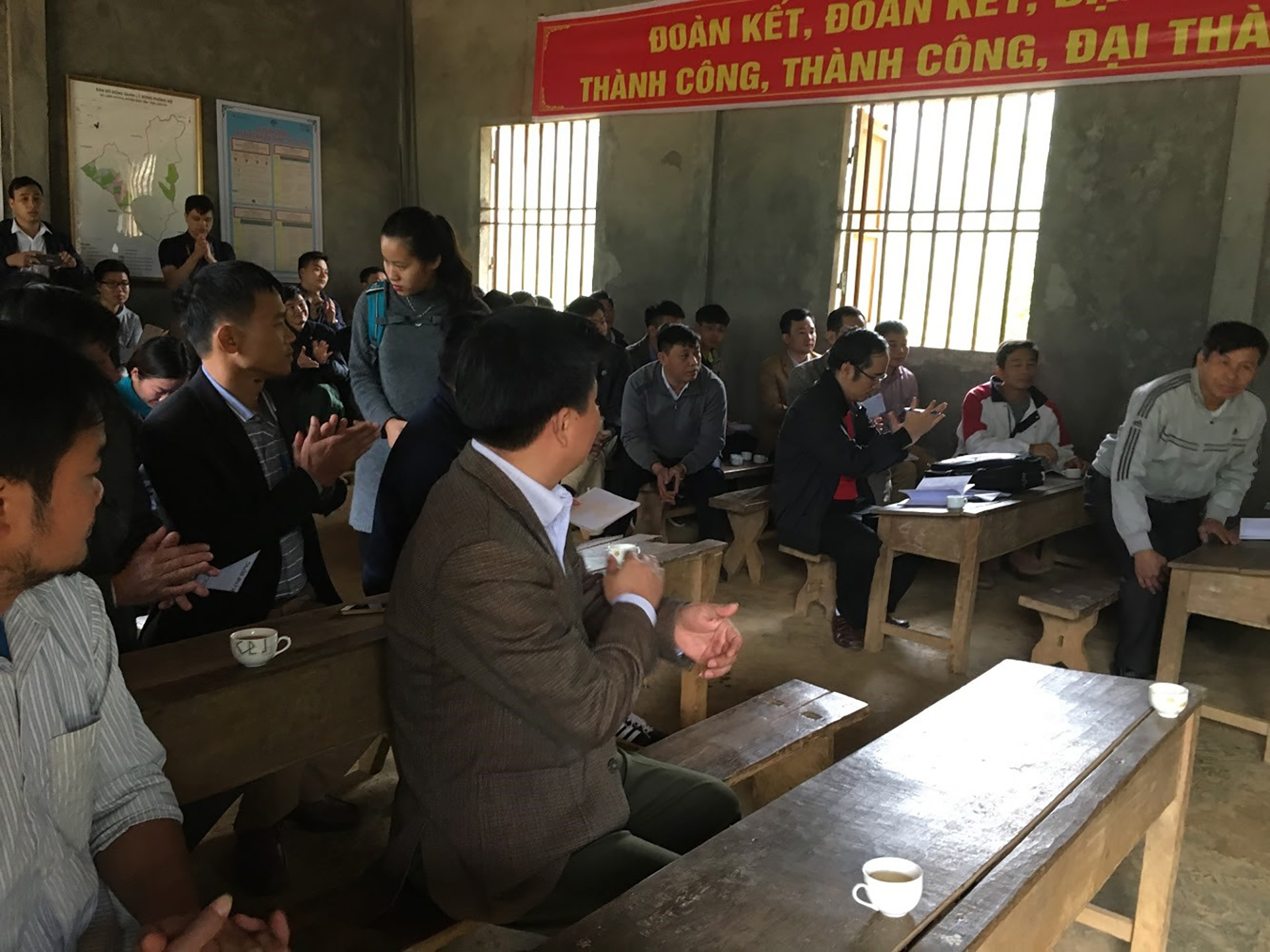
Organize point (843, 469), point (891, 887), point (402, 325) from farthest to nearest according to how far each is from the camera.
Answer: point (843, 469) → point (402, 325) → point (891, 887)

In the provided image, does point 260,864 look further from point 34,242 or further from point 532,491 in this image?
point 34,242

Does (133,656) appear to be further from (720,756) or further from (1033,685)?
(1033,685)

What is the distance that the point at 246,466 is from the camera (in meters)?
2.18

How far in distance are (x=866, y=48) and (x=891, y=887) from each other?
409 cm

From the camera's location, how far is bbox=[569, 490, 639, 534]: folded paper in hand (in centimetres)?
319

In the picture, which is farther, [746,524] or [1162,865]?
[746,524]

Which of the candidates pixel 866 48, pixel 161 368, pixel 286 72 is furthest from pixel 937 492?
pixel 286 72

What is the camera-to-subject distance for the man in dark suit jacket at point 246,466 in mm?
2105

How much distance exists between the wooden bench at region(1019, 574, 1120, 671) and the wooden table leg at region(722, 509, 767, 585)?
1.54 meters

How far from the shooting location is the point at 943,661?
13.9 ft

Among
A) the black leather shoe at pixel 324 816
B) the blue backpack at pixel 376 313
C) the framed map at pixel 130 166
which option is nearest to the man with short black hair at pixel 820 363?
the blue backpack at pixel 376 313

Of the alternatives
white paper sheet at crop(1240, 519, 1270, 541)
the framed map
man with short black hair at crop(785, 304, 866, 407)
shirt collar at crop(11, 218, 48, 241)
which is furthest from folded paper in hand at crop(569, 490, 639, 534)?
the framed map

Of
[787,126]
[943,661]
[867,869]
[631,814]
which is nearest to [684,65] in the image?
[787,126]

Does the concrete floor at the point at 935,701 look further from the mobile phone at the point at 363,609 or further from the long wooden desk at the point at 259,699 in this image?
the mobile phone at the point at 363,609
